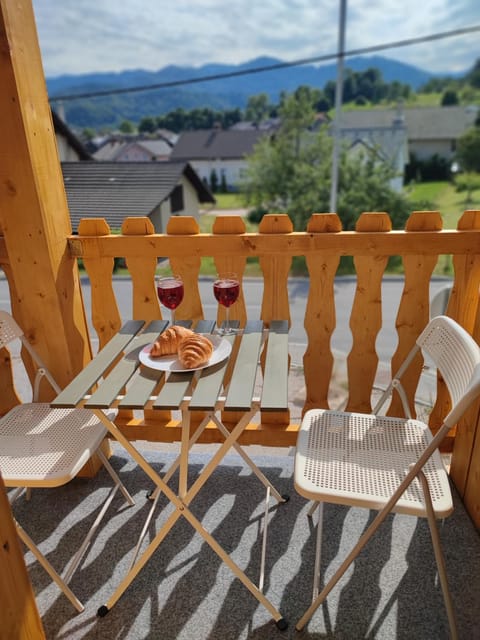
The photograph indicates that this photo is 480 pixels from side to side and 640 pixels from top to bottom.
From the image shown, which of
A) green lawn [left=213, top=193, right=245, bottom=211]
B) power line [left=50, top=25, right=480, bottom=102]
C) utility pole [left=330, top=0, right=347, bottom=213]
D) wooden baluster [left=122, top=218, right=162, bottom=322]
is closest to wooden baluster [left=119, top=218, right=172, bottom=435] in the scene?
wooden baluster [left=122, top=218, right=162, bottom=322]

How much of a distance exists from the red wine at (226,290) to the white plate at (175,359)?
0.47 feet

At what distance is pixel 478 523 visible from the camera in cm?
161

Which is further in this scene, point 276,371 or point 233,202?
point 233,202

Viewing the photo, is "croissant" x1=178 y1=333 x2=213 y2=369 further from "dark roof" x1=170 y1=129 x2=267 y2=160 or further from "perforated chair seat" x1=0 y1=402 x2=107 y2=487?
"dark roof" x1=170 y1=129 x2=267 y2=160

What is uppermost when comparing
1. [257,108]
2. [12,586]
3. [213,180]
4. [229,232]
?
[257,108]

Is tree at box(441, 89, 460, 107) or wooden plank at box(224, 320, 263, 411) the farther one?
tree at box(441, 89, 460, 107)

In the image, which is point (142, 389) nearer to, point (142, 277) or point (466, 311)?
point (142, 277)

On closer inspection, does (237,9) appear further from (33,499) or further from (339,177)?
(33,499)

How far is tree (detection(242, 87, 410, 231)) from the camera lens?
52.9 feet

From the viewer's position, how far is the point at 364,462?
130 cm

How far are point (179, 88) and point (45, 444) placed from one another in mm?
16059

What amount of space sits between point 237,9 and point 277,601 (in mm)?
24606

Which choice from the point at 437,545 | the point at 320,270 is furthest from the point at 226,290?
the point at 437,545

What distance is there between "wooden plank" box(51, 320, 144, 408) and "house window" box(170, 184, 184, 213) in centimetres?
179
